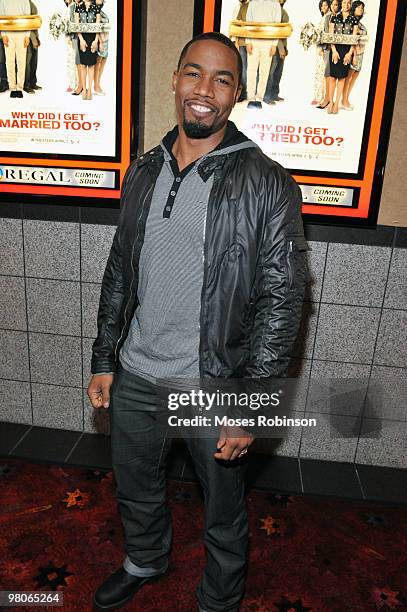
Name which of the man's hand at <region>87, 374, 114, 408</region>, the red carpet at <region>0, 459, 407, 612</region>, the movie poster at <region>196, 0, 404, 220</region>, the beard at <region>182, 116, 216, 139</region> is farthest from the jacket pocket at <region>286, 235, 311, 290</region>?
the red carpet at <region>0, 459, 407, 612</region>

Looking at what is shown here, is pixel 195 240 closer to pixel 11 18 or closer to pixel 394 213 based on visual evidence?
pixel 394 213

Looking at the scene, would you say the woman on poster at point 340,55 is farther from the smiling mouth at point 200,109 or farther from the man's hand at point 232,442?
the man's hand at point 232,442

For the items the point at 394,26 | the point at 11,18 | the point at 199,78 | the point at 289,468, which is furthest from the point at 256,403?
the point at 11,18

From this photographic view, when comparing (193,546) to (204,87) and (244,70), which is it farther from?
(244,70)

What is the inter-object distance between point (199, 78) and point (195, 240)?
1.71 feet

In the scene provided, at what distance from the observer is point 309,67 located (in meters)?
2.43

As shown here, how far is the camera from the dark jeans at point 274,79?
2432 mm

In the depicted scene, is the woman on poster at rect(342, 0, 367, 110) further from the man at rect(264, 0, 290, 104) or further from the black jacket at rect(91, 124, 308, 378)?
the black jacket at rect(91, 124, 308, 378)

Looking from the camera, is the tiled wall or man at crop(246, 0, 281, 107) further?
the tiled wall

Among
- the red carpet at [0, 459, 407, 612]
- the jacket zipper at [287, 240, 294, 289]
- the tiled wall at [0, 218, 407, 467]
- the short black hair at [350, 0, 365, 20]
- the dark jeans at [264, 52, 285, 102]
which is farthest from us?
the tiled wall at [0, 218, 407, 467]

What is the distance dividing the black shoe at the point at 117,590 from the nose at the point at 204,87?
1779 mm

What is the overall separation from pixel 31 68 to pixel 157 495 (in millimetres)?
2072

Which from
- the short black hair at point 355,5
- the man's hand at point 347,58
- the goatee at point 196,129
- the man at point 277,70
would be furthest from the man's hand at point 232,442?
the short black hair at point 355,5

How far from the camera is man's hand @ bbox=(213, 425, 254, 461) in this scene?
1.64 meters
